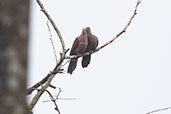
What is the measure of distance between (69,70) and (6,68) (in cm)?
567

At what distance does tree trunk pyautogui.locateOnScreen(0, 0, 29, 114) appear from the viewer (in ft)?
4.30

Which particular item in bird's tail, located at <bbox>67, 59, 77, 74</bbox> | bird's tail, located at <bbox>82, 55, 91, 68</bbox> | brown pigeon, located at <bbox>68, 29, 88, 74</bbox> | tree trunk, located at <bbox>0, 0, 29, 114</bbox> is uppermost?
tree trunk, located at <bbox>0, 0, 29, 114</bbox>

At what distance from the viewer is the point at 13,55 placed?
4.41 feet

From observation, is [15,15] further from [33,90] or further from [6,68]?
[33,90]

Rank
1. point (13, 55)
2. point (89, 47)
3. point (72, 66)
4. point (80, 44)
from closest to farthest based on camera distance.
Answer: point (13, 55)
point (72, 66)
point (80, 44)
point (89, 47)

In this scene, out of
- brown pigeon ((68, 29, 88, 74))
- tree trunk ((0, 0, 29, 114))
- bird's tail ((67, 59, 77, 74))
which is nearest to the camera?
tree trunk ((0, 0, 29, 114))

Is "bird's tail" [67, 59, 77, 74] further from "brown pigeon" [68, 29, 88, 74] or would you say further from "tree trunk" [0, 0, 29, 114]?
"tree trunk" [0, 0, 29, 114]

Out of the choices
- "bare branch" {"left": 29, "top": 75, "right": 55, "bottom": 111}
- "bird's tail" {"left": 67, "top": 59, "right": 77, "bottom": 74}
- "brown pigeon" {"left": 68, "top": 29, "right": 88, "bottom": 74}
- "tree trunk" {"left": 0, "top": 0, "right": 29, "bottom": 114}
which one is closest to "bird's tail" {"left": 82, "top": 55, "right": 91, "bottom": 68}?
"brown pigeon" {"left": 68, "top": 29, "right": 88, "bottom": 74}

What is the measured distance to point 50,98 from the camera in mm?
4434

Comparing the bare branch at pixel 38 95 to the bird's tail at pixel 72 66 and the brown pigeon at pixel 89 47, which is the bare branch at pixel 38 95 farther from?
the brown pigeon at pixel 89 47

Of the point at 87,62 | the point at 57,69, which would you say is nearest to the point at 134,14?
the point at 57,69

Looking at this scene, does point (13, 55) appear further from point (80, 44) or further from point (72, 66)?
point (80, 44)

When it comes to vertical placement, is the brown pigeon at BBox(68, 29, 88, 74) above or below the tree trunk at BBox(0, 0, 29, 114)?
below

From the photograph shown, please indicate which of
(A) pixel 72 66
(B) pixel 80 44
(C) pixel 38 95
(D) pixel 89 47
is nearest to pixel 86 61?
(D) pixel 89 47
